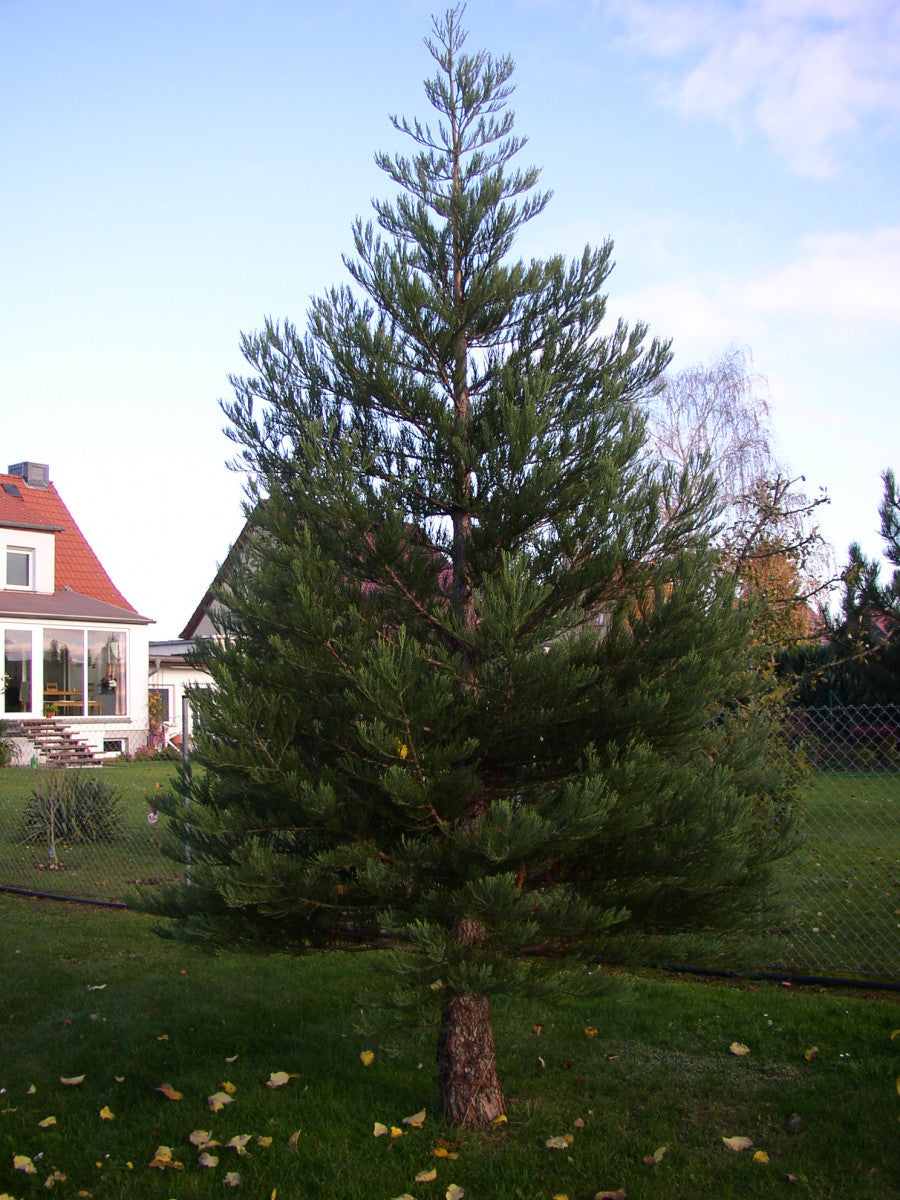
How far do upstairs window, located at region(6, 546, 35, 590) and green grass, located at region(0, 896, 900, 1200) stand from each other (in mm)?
22010

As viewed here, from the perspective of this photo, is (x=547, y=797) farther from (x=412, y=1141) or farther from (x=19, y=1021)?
(x=19, y=1021)

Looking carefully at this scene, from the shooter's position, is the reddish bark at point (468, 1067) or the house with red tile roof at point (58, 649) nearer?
the reddish bark at point (468, 1067)

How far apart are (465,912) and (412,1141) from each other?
3.84 ft

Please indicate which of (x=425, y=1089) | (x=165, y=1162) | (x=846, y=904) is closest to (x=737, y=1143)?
(x=425, y=1089)

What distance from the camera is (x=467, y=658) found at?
396cm

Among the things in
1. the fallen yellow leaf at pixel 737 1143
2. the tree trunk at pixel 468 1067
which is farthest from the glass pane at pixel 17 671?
the fallen yellow leaf at pixel 737 1143

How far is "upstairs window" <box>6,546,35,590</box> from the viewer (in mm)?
26250

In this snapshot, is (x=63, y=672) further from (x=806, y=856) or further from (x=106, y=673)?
(x=806, y=856)

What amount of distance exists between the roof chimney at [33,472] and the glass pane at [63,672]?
6375 millimetres

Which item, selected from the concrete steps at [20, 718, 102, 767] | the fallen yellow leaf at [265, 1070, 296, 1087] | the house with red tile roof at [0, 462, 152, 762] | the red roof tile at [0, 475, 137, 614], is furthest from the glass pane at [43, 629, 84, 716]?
the fallen yellow leaf at [265, 1070, 296, 1087]

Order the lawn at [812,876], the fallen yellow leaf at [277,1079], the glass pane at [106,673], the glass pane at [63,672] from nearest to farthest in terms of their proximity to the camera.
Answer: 1. the fallen yellow leaf at [277,1079]
2. the lawn at [812,876]
3. the glass pane at [63,672]
4. the glass pane at [106,673]

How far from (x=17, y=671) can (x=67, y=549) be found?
5.55m

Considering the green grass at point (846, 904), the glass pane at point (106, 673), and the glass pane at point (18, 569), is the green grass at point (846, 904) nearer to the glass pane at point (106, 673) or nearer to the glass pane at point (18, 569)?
the glass pane at point (106, 673)

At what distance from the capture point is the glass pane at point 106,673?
26156 mm
